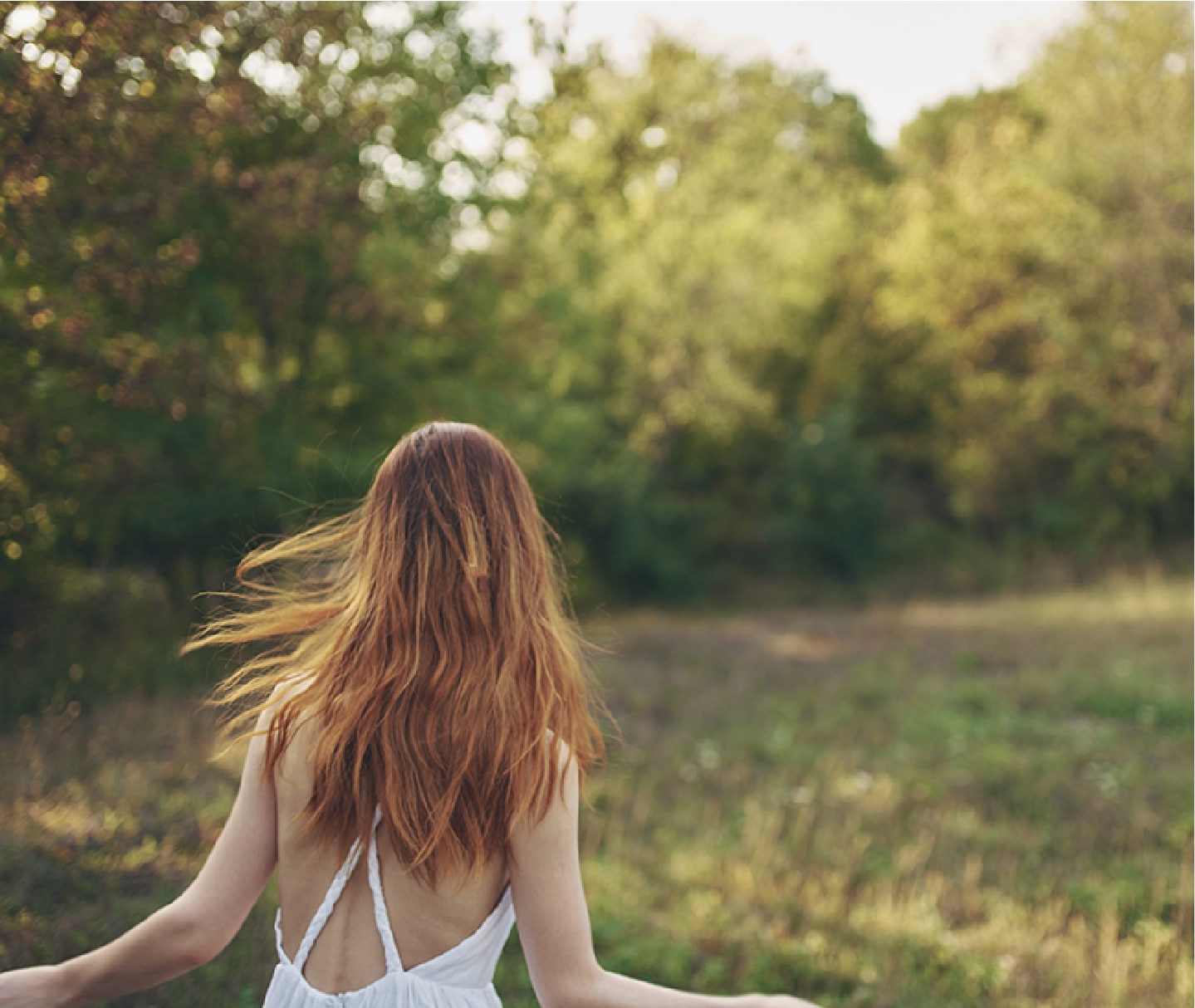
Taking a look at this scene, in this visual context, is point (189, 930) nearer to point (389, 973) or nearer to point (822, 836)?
point (389, 973)

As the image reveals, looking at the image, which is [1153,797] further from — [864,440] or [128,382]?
[864,440]

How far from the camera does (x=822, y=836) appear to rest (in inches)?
227

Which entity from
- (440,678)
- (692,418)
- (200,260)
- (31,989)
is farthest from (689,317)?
(31,989)

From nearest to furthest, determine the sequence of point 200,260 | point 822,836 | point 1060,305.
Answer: point 822,836 < point 200,260 < point 1060,305

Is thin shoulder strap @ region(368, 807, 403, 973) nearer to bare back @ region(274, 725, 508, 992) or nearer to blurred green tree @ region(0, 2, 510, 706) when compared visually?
bare back @ region(274, 725, 508, 992)

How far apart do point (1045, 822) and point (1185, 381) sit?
1818 centimetres

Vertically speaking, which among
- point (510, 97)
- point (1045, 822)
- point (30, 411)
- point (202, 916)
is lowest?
point (1045, 822)

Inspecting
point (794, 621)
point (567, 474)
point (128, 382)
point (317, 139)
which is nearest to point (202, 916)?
point (128, 382)

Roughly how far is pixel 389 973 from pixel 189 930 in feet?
1.26

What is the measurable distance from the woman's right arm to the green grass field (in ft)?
5.93

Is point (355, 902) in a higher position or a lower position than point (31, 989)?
Answer: higher

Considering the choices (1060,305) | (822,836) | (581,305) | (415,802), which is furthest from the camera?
(1060,305)

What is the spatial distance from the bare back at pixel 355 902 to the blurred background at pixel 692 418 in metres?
0.92

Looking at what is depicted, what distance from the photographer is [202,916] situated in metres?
1.67
